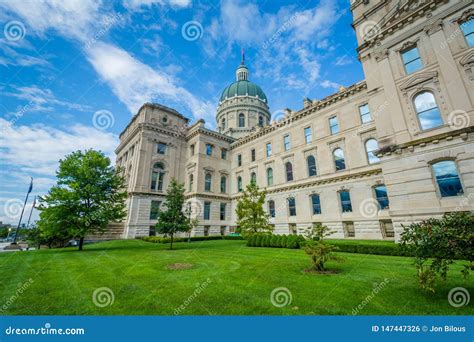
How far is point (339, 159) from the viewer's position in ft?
76.6

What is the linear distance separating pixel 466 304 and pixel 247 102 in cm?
5035

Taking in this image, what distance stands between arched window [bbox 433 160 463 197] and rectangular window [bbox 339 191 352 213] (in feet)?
31.7

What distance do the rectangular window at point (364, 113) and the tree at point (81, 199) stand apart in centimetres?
2459

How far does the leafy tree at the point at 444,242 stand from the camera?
14.5ft

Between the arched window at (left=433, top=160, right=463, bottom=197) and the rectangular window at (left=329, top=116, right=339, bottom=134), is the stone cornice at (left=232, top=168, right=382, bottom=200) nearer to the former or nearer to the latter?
the rectangular window at (left=329, top=116, right=339, bottom=134)

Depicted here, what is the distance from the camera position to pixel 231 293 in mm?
5668

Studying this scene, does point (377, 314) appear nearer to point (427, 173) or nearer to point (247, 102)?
point (427, 173)

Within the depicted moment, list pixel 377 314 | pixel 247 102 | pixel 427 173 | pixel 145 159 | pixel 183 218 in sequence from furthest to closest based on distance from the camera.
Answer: pixel 247 102, pixel 145 159, pixel 183 218, pixel 427 173, pixel 377 314

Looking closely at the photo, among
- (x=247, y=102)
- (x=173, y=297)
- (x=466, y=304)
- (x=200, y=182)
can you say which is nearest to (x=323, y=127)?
(x=200, y=182)

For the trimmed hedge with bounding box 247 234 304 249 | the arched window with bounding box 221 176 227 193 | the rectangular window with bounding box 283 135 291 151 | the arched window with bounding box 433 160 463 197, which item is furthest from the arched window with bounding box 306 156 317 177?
the arched window with bounding box 221 176 227 193

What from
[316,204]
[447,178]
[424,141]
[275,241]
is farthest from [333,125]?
[275,241]

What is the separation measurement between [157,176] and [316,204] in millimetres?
23196

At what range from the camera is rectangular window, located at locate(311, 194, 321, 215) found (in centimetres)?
2397

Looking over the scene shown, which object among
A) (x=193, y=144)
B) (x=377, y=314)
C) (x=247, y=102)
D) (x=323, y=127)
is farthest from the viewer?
(x=247, y=102)
